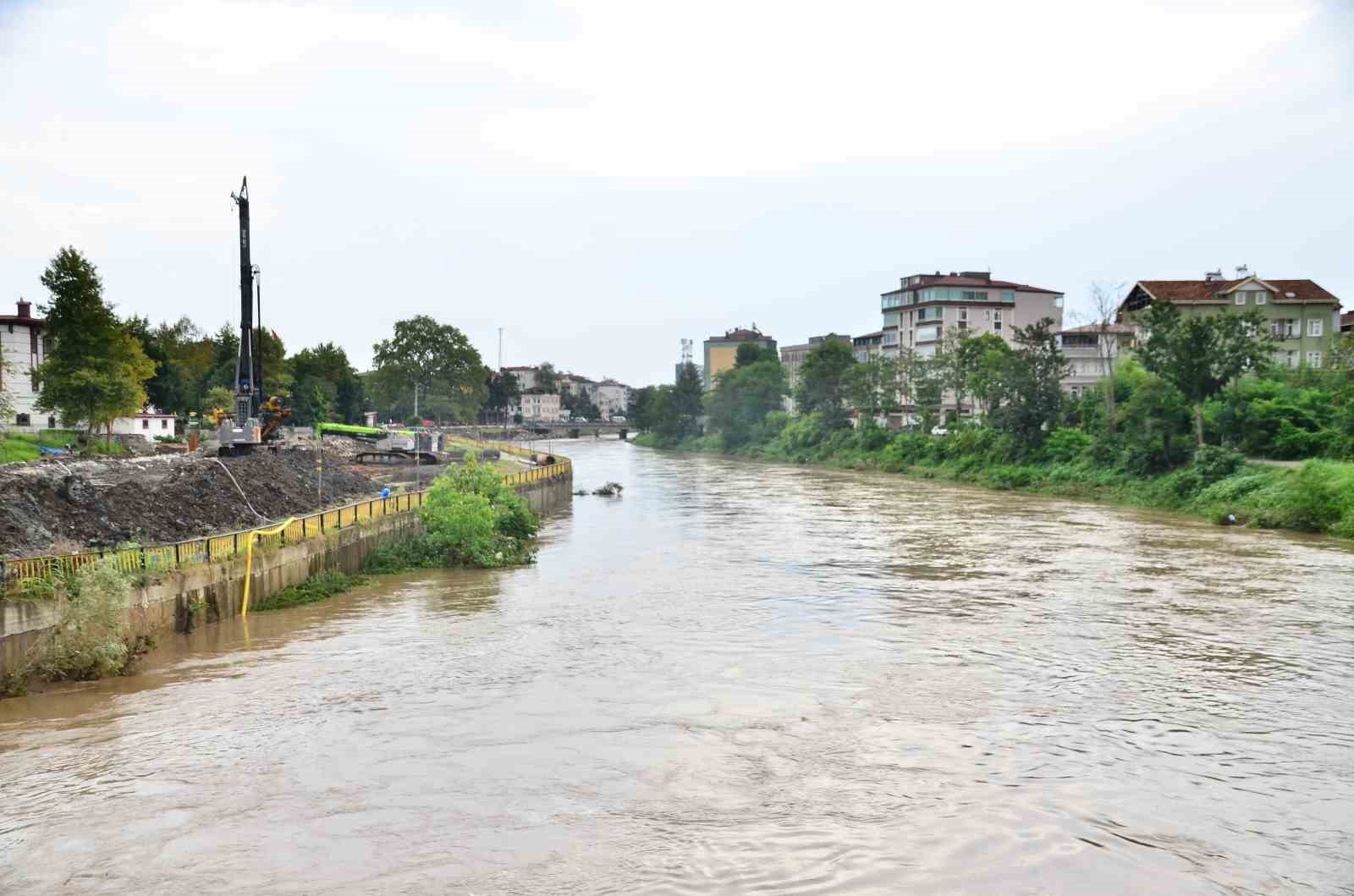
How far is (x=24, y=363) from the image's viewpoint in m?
56.9

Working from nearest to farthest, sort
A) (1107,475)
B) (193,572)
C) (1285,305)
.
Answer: (193,572), (1107,475), (1285,305)

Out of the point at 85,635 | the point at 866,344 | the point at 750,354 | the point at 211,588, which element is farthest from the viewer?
the point at 750,354

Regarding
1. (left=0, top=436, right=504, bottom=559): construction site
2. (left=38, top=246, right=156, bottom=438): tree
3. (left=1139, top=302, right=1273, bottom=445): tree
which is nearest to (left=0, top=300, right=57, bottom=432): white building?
(left=38, top=246, right=156, bottom=438): tree

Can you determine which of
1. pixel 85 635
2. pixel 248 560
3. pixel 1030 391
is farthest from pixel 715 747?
pixel 1030 391

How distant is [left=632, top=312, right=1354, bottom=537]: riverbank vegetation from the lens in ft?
141

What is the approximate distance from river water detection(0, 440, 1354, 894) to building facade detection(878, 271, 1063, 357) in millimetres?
80616

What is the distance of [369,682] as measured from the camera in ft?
58.3

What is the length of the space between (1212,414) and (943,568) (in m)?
27.7

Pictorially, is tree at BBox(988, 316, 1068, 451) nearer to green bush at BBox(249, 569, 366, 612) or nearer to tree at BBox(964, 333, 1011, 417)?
tree at BBox(964, 333, 1011, 417)

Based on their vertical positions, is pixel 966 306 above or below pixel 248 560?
above

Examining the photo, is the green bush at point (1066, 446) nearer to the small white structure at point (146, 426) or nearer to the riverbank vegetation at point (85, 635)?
the small white structure at point (146, 426)

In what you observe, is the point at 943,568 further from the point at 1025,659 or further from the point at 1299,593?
the point at 1025,659

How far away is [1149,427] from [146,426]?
173 ft

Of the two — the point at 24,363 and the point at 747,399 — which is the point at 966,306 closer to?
the point at 747,399
